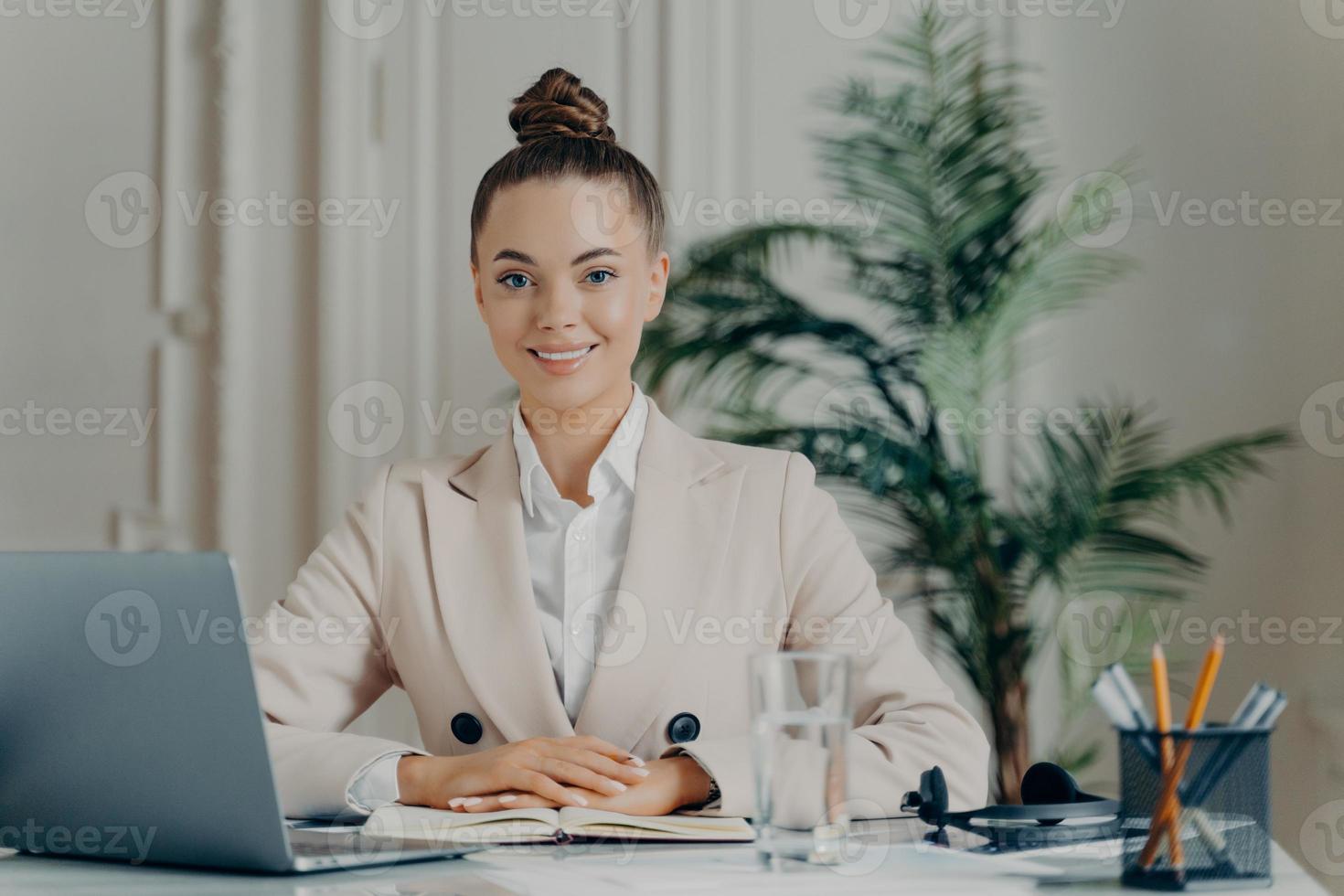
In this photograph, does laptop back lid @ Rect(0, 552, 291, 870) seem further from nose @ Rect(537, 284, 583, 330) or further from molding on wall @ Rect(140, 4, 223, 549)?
molding on wall @ Rect(140, 4, 223, 549)

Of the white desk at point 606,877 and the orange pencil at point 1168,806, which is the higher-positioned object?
the orange pencil at point 1168,806

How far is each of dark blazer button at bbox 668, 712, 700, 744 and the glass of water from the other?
511 mm

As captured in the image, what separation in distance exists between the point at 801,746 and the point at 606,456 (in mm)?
833

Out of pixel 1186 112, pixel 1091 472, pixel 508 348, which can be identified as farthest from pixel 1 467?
pixel 1186 112

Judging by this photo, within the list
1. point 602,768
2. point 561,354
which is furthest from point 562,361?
point 602,768

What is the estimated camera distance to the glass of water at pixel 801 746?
89 cm

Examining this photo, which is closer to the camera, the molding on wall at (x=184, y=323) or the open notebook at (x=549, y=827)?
the open notebook at (x=549, y=827)

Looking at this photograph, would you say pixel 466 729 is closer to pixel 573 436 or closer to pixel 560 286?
pixel 573 436

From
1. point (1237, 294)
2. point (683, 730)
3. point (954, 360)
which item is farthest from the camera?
point (1237, 294)

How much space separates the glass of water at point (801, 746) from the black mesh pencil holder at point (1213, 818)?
0.20 meters

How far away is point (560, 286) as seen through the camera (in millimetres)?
1610

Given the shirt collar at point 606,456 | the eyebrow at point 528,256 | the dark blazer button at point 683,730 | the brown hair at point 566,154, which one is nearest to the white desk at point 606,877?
the dark blazer button at point 683,730

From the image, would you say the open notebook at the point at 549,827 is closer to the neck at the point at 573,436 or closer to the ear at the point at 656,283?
the neck at the point at 573,436

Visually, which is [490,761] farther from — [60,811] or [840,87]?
[840,87]
